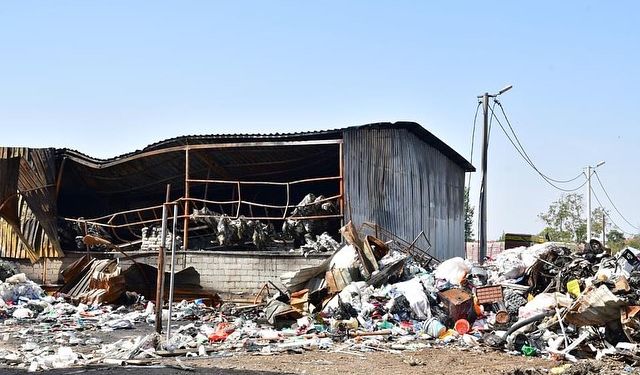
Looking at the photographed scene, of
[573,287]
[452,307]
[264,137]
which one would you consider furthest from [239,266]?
[573,287]

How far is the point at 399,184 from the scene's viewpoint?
1780 centimetres

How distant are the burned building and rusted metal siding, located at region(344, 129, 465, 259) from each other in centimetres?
3

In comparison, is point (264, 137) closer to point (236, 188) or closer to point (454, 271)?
point (236, 188)

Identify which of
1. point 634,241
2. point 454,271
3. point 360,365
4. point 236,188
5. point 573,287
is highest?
point 236,188

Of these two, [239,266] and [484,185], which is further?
[484,185]

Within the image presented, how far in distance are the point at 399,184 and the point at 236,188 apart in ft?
14.6

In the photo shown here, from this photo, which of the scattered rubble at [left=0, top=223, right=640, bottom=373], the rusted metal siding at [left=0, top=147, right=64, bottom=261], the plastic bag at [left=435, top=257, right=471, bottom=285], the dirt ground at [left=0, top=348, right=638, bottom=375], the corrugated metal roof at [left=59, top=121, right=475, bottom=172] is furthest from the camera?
the rusted metal siding at [left=0, top=147, right=64, bottom=261]

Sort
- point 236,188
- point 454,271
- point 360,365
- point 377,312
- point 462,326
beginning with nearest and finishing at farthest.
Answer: point 360,365, point 462,326, point 377,312, point 454,271, point 236,188

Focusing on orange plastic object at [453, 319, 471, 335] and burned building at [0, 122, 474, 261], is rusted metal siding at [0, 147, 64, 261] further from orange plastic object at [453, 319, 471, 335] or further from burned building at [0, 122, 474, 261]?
orange plastic object at [453, 319, 471, 335]

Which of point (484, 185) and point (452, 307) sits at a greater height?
point (484, 185)

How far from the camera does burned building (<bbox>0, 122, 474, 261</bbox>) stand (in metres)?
16.2

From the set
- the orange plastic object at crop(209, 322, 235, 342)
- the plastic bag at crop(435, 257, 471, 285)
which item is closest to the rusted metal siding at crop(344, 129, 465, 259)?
the plastic bag at crop(435, 257, 471, 285)

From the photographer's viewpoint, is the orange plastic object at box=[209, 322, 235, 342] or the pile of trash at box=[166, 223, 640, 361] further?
the orange plastic object at box=[209, 322, 235, 342]

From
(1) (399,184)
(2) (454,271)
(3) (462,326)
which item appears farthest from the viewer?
(1) (399,184)
